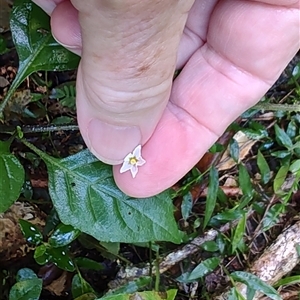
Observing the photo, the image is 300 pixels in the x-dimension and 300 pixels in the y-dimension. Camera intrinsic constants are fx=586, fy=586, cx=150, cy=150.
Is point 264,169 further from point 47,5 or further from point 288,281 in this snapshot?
point 47,5

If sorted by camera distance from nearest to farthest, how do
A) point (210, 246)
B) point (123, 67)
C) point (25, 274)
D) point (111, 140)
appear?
point (123, 67) < point (111, 140) < point (25, 274) < point (210, 246)

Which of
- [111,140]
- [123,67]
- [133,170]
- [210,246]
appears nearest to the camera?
[123,67]

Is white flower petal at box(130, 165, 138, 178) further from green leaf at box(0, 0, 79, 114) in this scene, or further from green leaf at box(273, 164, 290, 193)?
green leaf at box(273, 164, 290, 193)

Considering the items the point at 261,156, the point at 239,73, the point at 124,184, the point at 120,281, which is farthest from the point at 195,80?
the point at 120,281

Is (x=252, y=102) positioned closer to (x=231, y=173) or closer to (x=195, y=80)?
(x=195, y=80)

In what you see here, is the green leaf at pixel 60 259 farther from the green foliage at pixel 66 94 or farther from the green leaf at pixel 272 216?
the green leaf at pixel 272 216

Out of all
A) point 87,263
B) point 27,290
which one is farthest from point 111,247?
point 27,290
